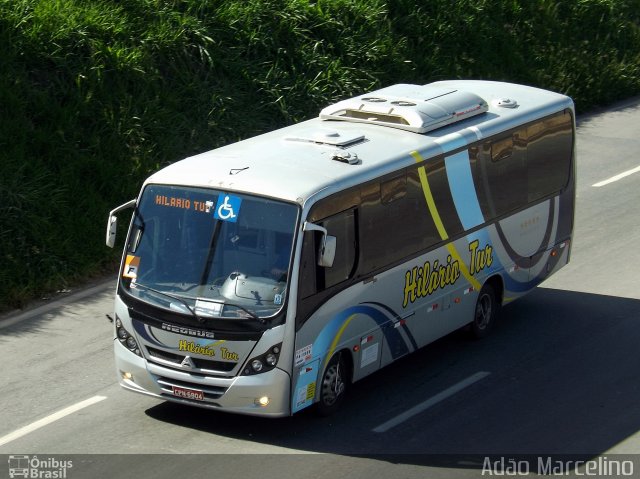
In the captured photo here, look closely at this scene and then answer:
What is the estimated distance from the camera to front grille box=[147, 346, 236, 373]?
10781mm

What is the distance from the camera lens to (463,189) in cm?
1325

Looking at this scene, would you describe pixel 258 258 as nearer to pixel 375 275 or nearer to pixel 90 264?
pixel 375 275

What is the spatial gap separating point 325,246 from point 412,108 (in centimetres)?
305

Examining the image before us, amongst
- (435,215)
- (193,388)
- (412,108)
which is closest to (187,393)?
(193,388)

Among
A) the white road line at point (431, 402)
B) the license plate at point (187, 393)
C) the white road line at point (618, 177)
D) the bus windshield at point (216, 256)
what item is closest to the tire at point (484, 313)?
the white road line at point (431, 402)

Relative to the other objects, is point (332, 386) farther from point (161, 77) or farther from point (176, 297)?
point (161, 77)

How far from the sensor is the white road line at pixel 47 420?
36.4ft

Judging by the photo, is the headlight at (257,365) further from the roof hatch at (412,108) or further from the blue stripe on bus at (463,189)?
the roof hatch at (412,108)

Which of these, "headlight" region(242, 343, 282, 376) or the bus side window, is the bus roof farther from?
"headlight" region(242, 343, 282, 376)

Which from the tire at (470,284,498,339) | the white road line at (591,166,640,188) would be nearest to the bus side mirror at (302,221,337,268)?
the tire at (470,284,498,339)

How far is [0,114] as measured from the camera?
16.6 metres

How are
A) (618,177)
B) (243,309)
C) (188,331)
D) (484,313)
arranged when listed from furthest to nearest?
(618,177) < (484,313) < (188,331) < (243,309)

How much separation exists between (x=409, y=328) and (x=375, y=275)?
92cm

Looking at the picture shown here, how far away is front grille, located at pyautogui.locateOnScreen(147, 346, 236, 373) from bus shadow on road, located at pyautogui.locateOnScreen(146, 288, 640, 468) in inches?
28.4
